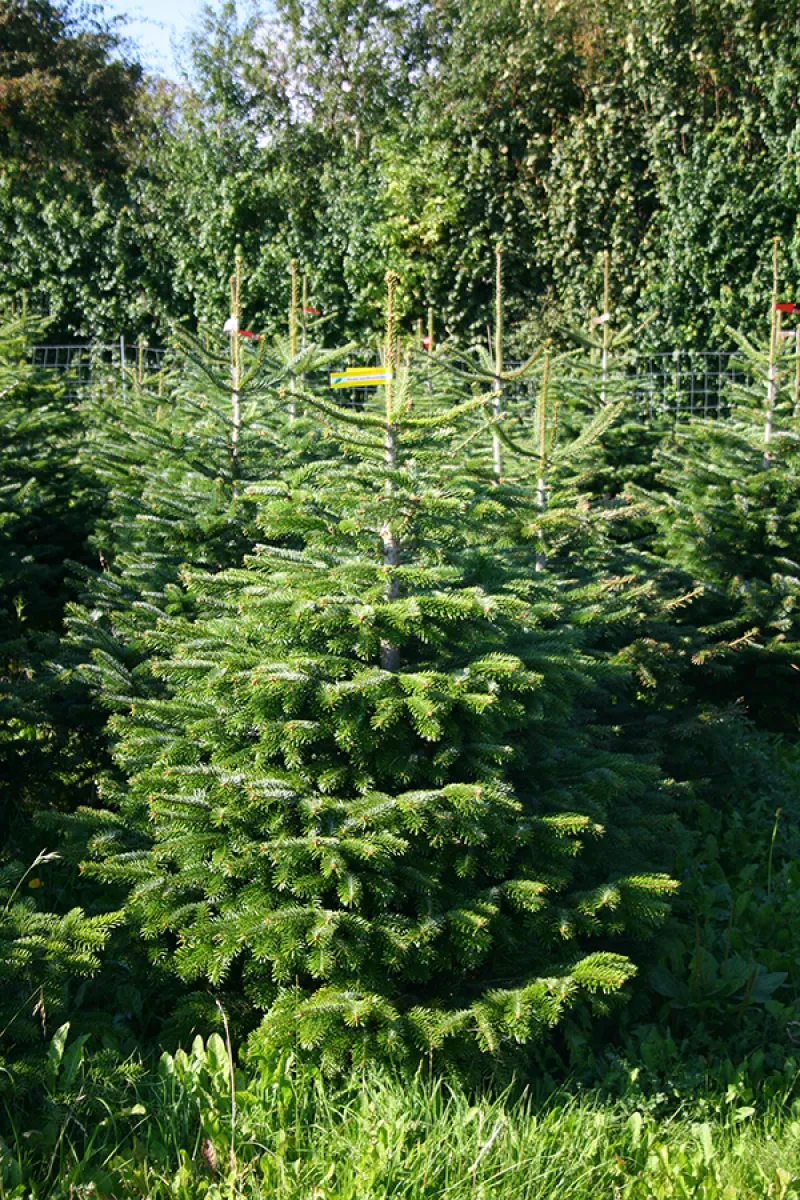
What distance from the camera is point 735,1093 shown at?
3.06 m

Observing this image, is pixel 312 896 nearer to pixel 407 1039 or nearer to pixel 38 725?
pixel 407 1039

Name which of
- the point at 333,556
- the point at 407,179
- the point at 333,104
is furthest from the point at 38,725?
the point at 333,104

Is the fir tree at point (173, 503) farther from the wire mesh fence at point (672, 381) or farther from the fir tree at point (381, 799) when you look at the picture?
the wire mesh fence at point (672, 381)

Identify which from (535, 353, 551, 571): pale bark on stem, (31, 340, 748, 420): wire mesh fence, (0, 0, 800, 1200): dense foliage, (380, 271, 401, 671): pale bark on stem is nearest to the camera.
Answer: (0, 0, 800, 1200): dense foliage

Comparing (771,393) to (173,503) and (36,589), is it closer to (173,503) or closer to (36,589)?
(173,503)

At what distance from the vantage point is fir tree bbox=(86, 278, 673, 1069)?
292 centimetres

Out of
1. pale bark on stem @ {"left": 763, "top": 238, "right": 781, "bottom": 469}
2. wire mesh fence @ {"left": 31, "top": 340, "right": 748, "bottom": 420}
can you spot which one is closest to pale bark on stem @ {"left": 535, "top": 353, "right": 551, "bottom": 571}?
pale bark on stem @ {"left": 763, "top": 238, "right": 781, "bottom": 469}

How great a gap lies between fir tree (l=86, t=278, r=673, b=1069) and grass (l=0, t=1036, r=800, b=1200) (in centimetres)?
15

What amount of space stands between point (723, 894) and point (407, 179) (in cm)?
1368

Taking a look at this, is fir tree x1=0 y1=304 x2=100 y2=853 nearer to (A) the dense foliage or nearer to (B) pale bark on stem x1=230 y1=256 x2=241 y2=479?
(A) the dense foliage

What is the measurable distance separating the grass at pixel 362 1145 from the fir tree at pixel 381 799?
154 mm

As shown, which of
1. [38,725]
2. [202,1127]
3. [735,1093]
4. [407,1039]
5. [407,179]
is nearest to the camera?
[202,1127]

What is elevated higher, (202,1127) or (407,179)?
(407,179)

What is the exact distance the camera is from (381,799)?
3.05 m
